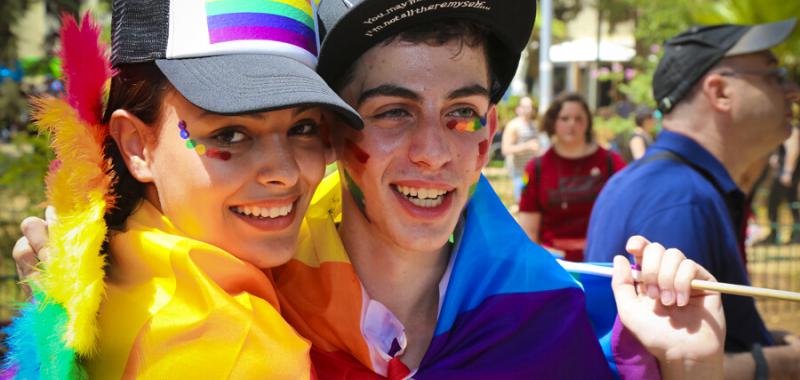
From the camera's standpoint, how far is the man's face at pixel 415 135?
1896 mm

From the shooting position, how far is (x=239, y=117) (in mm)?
1706

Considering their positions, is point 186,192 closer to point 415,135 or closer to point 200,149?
point 200,149

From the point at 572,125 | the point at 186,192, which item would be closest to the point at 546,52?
the point at 572,125

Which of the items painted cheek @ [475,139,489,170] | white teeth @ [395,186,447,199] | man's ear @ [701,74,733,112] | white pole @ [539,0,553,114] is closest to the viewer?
white teeth @ [395,186,447,199]

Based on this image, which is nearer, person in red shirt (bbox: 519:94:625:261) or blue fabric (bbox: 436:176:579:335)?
blue fabric (bbox: 436:176:579:335)

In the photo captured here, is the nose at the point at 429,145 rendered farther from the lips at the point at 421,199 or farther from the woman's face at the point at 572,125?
the woman's face at the point at 572,125

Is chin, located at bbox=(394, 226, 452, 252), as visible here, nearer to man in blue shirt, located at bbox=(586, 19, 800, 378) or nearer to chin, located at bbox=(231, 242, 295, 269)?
chin, located at bbox=(231, 242, 295, 269)

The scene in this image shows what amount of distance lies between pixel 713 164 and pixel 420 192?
1.78 m

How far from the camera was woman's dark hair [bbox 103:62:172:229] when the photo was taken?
5.78 ft

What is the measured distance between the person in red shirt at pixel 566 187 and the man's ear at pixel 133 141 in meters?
4.46

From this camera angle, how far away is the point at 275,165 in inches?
68.1

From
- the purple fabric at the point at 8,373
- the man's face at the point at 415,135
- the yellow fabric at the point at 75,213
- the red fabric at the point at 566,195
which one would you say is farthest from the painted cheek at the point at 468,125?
the red fabric at the point at 566,195

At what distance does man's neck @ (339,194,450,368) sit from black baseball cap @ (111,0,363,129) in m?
0.42

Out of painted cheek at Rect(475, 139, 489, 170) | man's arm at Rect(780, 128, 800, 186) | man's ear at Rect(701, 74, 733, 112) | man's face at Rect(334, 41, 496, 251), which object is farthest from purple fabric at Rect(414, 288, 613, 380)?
man's arm at Rect(780, 128, 800, 186)
